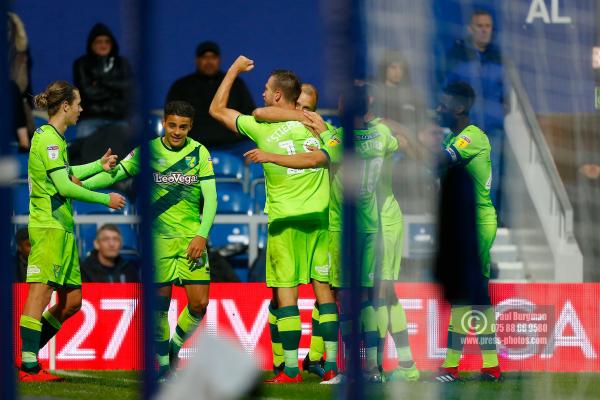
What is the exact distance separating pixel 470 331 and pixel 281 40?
334cm

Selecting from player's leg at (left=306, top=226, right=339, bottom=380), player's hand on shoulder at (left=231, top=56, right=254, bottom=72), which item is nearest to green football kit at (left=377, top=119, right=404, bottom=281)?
player's leg at (left=306, top=226, right=339, bottom=380)

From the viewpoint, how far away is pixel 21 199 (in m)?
8.05

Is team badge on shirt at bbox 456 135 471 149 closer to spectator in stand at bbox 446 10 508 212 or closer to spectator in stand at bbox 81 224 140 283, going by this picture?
spectator in stand at bbox 446 10 508 212

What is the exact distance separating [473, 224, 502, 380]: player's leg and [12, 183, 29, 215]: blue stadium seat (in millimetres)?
3035

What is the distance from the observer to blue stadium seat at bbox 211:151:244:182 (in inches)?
340

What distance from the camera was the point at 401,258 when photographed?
17.6ft

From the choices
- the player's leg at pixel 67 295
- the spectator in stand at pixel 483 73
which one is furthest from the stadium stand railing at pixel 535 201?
the player's leg at pixel 67 295

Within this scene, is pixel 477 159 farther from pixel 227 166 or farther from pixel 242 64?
pixel 227 166

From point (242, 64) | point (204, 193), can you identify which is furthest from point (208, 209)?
point (242, 64)

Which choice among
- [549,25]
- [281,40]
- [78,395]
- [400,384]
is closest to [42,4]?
[281,40]

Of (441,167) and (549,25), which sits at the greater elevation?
(549,25)

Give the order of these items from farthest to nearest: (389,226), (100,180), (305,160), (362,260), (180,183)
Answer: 1. (180,183)
2. (100,180)
3. (305,160)
4. (389,226)
5. (362,260)

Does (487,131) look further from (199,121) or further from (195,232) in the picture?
(199,121)

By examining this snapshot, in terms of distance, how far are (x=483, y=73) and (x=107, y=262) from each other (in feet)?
9.95
